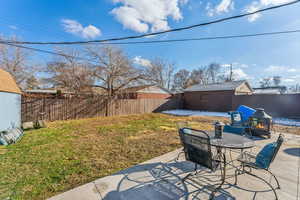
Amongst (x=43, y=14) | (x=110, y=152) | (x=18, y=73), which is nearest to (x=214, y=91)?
(x=110, y=152)

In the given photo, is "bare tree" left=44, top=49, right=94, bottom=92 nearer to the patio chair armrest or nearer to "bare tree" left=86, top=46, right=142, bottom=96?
"bare tree" left=86, top=46, right=142, bottom=96

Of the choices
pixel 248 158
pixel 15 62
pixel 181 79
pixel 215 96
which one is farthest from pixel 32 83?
pixel 181 79

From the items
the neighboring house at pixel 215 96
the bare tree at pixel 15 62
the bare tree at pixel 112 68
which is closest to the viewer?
the bare tree at pixel 112 68

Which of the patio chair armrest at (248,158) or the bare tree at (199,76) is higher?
the bare tree at (199,76)

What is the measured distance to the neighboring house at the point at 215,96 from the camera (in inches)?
536

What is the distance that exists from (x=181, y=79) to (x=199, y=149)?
2810 centimetres

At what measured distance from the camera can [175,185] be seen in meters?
2.09

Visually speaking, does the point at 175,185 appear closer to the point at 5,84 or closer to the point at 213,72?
the point at 5,84

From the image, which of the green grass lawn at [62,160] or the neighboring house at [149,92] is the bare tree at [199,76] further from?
the green grass lawn at [62,160]

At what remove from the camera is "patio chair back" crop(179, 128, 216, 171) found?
175 cm

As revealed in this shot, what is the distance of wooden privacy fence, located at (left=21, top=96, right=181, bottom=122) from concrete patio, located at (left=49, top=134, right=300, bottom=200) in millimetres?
7362

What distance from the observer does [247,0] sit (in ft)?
12.6

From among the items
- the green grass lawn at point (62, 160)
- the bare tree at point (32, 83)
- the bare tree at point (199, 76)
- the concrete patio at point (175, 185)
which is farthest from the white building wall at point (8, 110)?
the bare tree at point (199, 76)

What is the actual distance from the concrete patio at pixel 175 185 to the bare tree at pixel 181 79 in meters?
26.6
